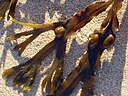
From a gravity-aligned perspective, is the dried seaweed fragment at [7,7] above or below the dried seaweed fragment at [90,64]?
above

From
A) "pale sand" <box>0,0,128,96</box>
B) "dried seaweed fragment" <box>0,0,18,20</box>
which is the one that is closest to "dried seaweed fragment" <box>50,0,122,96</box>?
"pale sand" <box>0,0,128,96</box>

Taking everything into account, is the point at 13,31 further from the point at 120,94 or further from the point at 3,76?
the point at 120,94

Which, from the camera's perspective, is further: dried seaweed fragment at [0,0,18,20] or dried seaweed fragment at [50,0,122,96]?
dried seaweed fragment at [0,0,18,20]

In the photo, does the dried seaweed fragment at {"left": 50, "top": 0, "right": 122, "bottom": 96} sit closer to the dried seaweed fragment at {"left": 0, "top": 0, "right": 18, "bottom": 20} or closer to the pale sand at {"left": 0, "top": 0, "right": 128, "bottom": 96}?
the pale sand at {"left": 0, "top": 0, "right": 128, "bottom": 96}

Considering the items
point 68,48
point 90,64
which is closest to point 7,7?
point 68,48

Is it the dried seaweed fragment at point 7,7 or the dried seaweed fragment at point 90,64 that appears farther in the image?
the dried seaweed fragment at point 7,7

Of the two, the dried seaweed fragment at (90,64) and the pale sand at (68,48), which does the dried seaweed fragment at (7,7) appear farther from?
the dried seaweed fragment at (90,64)

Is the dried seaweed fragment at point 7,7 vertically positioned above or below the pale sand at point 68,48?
above

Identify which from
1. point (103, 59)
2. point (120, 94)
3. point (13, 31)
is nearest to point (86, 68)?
point (103, 59)

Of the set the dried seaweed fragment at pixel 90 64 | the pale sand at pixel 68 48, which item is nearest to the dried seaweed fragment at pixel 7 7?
the pale sand at pixel 68 48
